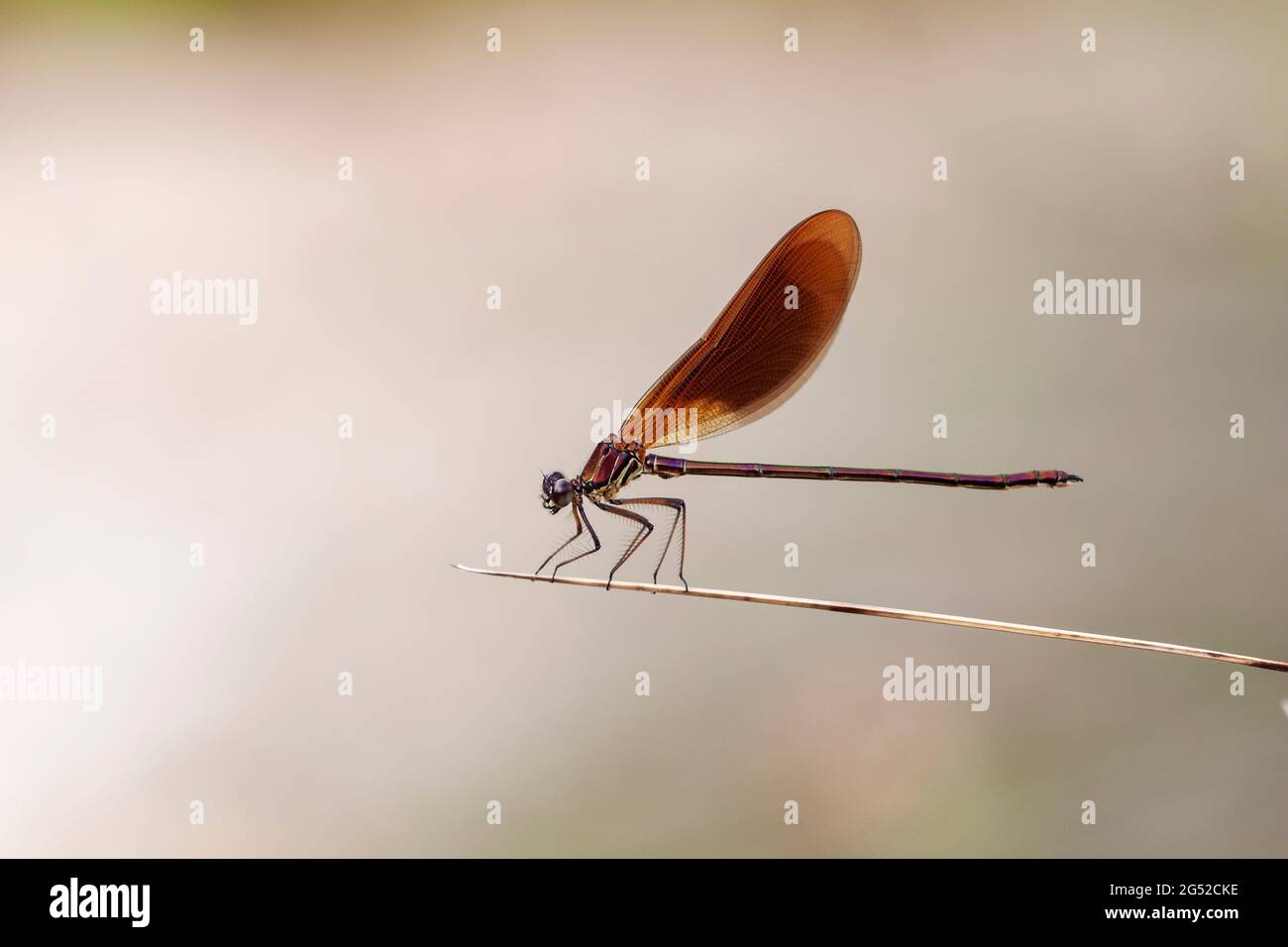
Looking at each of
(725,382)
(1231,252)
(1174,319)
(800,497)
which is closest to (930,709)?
(800,497)

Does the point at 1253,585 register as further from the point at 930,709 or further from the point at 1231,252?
the point at 1231,252
